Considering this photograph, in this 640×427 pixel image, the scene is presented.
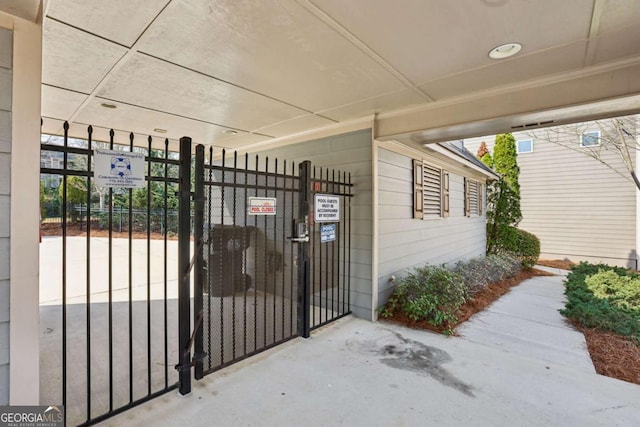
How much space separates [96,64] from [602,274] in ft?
25.9

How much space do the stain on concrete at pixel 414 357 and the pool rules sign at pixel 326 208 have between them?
1.41 metres

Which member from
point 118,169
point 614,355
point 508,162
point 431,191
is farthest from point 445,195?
point 118,169

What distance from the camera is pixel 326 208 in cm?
368

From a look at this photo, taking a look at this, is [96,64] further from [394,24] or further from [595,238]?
[595,238]

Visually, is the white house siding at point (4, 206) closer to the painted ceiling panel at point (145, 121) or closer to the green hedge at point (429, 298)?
the painted ceiling panel at point (145, 121)

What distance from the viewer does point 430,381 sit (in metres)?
2.55

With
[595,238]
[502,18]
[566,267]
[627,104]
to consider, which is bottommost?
[566,267]

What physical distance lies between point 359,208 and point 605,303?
Answer: 3645 millimetres

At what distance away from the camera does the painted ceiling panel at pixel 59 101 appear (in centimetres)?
308

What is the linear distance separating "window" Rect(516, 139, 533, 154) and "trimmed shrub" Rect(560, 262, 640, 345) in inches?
199

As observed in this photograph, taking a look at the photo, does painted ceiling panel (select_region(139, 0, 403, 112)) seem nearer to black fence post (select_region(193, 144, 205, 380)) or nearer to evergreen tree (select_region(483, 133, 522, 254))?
black fence post (select_region(193, 144, 205, 380))

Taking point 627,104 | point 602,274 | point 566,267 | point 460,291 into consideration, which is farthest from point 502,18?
point 566,267

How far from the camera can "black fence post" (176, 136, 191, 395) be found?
2.29 m

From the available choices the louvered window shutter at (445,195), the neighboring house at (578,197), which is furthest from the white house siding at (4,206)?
the neighboring house at (578,197)
